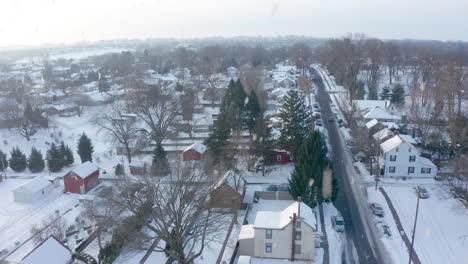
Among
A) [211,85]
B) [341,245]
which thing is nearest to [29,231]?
[341,245]

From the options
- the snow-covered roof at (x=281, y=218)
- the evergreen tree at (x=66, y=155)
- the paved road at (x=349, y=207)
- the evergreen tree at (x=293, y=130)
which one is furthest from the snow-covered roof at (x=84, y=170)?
the paved road at (x=349, y=207)

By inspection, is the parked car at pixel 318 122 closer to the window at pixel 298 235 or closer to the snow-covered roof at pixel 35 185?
the window at pixel 298 235

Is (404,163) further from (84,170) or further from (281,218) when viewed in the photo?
(84,170)

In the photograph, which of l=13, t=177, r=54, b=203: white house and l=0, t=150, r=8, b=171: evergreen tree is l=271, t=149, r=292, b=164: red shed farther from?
l=0, t=150, r=8, b=171: evergreen tree

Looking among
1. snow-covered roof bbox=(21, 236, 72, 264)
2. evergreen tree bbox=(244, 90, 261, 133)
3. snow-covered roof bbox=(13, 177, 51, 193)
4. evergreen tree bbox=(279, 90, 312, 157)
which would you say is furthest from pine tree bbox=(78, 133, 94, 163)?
evergreen tree bbox=(279, 90, 312, 157)

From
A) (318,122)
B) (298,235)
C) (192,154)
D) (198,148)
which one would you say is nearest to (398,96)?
(318,122)
